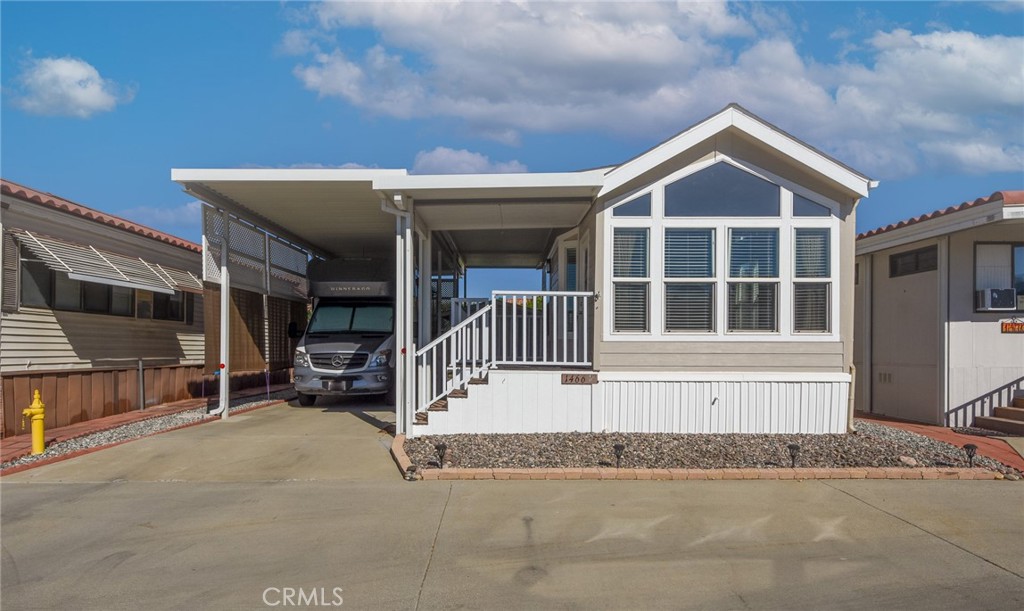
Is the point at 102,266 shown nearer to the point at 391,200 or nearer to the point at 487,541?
the point at 391,200

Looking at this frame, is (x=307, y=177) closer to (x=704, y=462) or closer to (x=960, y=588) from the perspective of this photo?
(x=704, y=462)

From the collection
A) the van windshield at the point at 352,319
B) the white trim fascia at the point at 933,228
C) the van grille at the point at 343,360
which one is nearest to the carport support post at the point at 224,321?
the van grille at the point at 343,360

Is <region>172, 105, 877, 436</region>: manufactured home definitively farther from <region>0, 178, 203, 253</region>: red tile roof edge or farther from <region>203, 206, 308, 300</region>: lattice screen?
Result: <region>0, 178, 203, 253</region>: red tile roof edge

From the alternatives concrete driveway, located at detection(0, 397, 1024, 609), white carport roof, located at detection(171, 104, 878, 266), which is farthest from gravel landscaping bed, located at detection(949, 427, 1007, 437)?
white carport roof, located at detection(171, 104, 878, 266)

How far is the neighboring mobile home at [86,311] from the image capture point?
34.7 feet

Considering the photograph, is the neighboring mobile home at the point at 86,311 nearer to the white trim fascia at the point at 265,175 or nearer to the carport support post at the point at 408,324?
the white trim fascia at the point at 265,175

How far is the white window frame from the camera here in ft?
32.7

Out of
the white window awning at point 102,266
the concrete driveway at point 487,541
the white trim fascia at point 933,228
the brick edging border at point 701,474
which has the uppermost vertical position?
the white trim fascia at point 933,228

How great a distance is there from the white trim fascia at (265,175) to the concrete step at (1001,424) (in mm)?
9883

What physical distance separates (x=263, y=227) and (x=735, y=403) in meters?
9.42

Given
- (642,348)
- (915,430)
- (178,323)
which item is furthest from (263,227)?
(915,430)

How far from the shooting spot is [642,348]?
9.96 metres

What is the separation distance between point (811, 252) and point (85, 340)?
455 inches

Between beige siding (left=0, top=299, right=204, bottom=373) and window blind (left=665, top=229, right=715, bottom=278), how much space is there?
932cm
